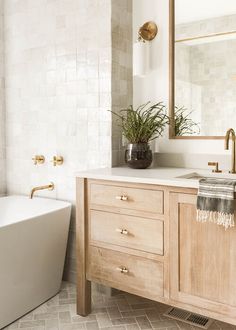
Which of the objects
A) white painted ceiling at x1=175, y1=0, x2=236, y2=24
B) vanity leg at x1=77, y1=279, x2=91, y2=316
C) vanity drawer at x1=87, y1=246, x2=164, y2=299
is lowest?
vanity leg at x1=77, y1=279, x2=91, y2=316

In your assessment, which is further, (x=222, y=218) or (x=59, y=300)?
(x=59, y=300)

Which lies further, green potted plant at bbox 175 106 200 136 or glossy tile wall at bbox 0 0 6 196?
glossy tile wall at bbox 0 0 6 196

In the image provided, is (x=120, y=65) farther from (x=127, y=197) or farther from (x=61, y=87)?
(x=127, y=197)

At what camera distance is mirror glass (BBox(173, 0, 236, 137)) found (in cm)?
228

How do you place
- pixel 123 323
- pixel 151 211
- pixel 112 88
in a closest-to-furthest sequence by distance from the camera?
pixel 151 211, pixel 123 323, pixel 112 88

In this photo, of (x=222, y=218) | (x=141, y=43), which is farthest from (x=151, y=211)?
(x=141, y=43)

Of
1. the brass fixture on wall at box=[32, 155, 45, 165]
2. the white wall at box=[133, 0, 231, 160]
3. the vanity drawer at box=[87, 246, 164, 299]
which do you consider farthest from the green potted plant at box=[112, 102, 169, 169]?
the brass fixture on wall at box=[32, 155, 45, 165]

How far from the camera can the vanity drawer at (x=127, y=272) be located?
1.96 meters

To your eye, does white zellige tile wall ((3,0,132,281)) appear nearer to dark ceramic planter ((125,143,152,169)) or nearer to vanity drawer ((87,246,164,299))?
dark ceramic planter ((125,143,152,169))

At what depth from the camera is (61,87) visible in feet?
8.96

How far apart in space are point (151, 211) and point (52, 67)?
147 centimetres

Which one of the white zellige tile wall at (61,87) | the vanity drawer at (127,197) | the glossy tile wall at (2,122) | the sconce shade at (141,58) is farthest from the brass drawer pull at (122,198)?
the glossy tile wall at (2,122)

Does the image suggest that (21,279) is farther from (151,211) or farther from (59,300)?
(151,211)

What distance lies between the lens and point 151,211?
6.33 feet
